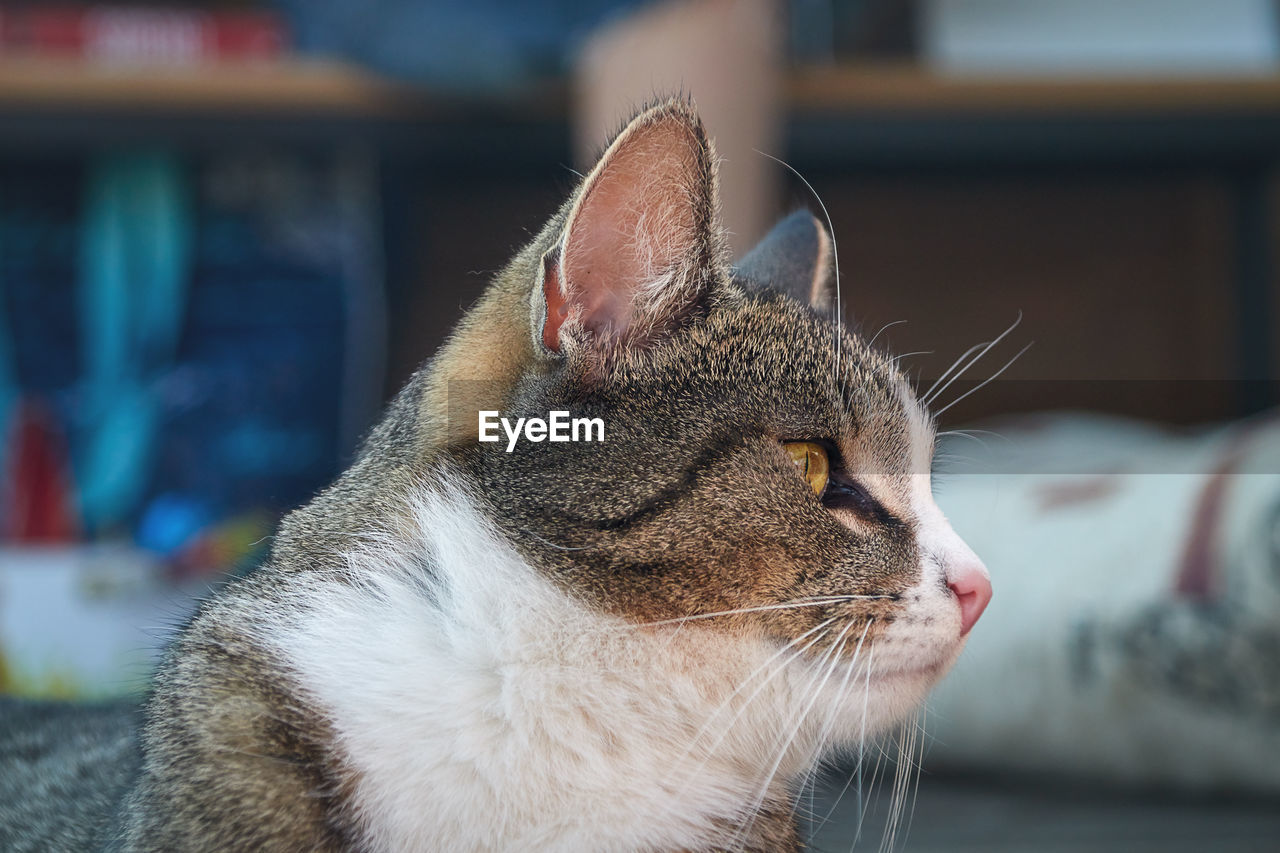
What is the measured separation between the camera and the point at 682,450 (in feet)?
2.34

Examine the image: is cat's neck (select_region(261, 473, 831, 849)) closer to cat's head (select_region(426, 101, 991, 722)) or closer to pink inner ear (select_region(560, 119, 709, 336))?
cat's head (select_region(426, 101, 991, 722))

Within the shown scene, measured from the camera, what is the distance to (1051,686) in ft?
4.58

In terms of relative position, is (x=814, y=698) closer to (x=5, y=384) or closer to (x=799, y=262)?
(x=799, y=262)

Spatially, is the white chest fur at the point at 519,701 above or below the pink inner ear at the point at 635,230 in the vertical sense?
below

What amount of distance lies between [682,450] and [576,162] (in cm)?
94

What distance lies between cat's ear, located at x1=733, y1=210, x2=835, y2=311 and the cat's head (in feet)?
0.54

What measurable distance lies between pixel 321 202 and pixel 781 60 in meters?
1.00

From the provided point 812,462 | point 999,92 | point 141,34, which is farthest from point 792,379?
point 141,34

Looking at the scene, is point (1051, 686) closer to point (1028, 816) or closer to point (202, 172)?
point (1028, 816)

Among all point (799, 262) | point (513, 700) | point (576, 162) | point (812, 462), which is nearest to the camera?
point (513, 700)

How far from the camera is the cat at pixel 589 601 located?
0.63 m

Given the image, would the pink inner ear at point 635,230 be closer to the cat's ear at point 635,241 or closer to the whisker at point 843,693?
the cat's ear at point 635,241

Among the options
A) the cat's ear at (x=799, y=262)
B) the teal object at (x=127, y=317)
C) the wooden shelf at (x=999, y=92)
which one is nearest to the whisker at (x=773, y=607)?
the cat's ear at (x=799, y=262)

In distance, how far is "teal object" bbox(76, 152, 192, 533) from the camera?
215cm
